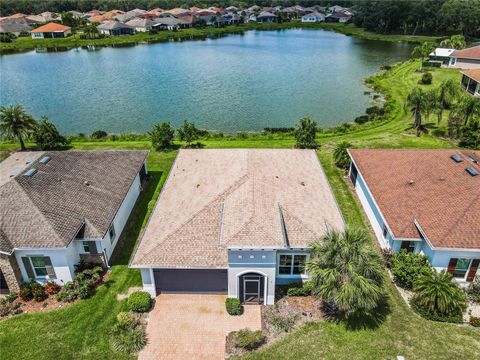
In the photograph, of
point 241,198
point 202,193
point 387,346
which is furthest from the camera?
point 202,193

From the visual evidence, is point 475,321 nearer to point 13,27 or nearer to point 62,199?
point 62,199

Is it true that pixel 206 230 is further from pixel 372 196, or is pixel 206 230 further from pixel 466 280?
pixel 466 280

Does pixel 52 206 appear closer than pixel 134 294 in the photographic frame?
No

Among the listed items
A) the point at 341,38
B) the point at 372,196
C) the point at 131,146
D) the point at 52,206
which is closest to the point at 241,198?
the point at 372,196

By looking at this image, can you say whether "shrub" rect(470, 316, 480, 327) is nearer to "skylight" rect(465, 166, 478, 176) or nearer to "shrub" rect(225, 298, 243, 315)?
"skylight" rect(465, 166, 478, 176)

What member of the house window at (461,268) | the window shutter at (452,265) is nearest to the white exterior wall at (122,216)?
the window shutter at (452,265)

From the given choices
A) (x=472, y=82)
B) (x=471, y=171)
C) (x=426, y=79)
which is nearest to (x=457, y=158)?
(x=471, y=171)
